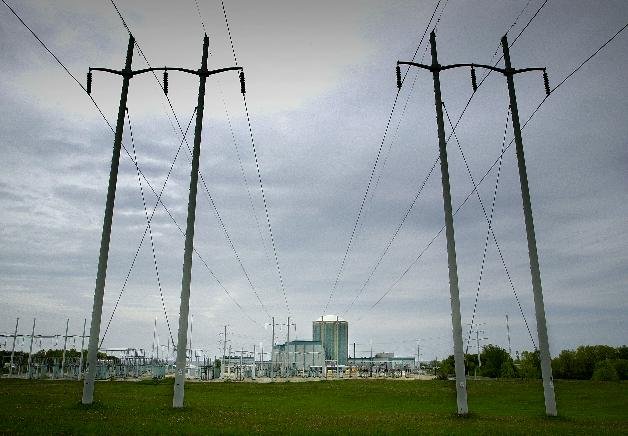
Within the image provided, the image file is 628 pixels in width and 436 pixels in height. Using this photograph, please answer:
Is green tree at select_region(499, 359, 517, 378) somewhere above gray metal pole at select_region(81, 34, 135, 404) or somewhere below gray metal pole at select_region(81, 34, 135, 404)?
below

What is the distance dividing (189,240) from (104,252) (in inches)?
163

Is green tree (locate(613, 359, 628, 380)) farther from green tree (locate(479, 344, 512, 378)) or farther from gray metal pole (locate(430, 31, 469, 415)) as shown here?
gray metal pole (locate(430, 31, 469, 415))

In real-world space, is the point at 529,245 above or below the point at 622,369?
above

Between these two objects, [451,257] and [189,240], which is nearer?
[451,257]

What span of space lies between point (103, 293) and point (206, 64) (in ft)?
45.0

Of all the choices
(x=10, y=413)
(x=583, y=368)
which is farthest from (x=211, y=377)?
(x=10, y=413)

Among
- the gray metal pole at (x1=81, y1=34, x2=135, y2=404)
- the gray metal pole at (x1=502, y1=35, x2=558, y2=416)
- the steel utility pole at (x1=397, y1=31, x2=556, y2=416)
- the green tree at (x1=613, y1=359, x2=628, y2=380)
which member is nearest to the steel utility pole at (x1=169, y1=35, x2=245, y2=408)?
the gray metal pole at (x1=81, y1=34, x2=135, y2=404)

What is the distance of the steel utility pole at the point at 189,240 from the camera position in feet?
82.8

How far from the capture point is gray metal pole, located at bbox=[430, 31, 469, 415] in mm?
24141

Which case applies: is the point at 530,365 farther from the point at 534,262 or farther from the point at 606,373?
the point at 534,262

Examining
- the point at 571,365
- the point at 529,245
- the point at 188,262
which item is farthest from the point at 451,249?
the point at 571,365

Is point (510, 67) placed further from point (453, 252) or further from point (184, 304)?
point (184, 304)

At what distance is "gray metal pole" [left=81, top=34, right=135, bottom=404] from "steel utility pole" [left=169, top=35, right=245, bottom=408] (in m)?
3.08

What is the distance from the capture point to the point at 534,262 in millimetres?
25891
